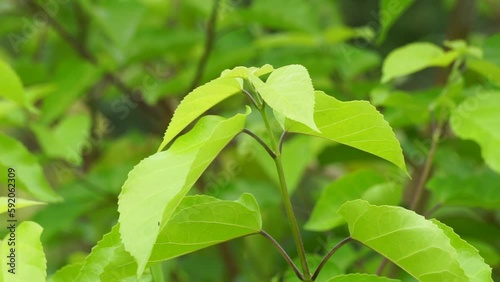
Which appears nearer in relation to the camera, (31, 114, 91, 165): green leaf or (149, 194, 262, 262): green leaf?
(149, 194, 262, 262): green leaf

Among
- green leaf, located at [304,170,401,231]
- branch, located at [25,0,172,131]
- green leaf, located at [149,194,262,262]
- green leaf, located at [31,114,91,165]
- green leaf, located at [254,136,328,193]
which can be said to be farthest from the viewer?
branch, located at [25,0,172,131]

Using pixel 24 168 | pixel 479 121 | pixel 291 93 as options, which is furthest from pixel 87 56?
pixel 291 93

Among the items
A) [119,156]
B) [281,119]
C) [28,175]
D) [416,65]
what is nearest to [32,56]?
[119,156]

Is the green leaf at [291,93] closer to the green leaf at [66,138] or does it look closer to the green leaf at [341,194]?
the green leaf at [341,194]

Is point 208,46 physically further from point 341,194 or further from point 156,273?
point 156,273

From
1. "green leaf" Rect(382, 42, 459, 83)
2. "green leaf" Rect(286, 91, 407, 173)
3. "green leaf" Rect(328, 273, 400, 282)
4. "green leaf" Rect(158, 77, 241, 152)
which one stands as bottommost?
"green leaf" Rect(328, 273, 400, 282)

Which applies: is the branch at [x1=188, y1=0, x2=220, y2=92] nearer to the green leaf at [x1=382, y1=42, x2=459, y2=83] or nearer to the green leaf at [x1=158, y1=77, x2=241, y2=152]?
the green leaf at [x1=382, y1=42, x2=459, y2=83]

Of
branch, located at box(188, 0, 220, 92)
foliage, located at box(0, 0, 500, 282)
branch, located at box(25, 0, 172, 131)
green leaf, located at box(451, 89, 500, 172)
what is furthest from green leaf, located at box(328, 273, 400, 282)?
branch, located at box(25, 0, 172, 131)
